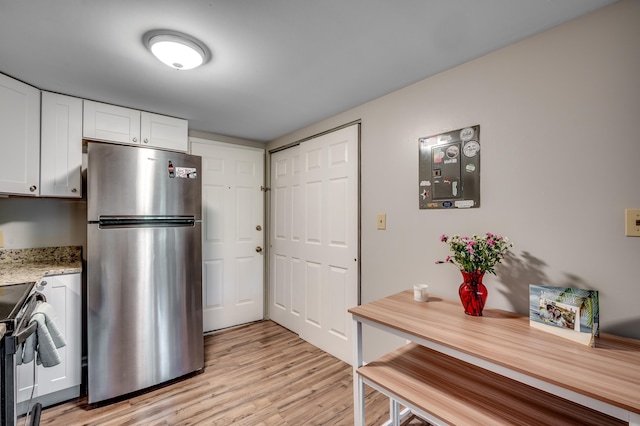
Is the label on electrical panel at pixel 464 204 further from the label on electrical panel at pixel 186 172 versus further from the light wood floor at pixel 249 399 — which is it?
the label on electrical panel at pixel 186 172

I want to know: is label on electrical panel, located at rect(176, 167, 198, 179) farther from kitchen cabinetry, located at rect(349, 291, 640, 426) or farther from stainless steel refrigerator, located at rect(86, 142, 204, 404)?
kitchen cabinetry, located at rect(349, 291, 640, 426)

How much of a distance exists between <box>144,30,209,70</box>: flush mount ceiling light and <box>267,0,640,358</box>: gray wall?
53.9 inches


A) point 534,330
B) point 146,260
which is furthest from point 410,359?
point 146,260

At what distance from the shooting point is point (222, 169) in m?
3.12

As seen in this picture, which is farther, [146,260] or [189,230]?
[189,230]

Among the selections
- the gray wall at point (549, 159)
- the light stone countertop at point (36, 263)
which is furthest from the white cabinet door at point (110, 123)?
the gray wall at point (549, 159)

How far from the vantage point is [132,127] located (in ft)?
7.62

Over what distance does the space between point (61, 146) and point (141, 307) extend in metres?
1.34

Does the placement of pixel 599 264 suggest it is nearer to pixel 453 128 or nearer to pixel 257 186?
pixel 453 128

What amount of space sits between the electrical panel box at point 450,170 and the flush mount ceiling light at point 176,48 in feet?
4.79

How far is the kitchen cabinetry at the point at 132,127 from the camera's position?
7.10 ft

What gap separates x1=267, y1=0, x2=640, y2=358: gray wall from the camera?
119 cm

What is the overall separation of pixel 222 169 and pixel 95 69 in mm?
1505

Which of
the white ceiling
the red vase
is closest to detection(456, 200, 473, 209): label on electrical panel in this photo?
the red vase
